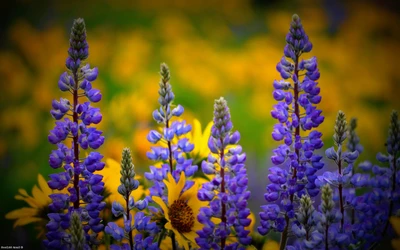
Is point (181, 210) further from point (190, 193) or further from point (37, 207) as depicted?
point (37, 207)

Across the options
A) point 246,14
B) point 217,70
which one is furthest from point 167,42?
point 246,14

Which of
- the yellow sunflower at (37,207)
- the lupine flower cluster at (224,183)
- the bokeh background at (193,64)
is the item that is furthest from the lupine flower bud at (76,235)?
the bokeh background at (193,64)

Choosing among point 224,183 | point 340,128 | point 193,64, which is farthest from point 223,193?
point 193,64

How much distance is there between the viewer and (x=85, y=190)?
0.47 m

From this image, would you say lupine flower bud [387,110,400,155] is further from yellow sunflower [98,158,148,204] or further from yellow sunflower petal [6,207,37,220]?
yellow sunflower petal [6,207,37,220]

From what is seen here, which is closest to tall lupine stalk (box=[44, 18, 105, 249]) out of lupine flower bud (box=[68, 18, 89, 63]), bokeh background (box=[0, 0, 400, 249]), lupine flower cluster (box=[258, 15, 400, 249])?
lupine flower bud (box=[68, 18, 89, 63])

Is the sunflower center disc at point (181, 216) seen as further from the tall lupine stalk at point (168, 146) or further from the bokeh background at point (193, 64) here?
the bokeh background at point (193, 64)

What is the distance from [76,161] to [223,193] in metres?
0.13

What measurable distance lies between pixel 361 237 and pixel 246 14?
1.21 meters

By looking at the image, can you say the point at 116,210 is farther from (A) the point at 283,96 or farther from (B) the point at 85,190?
(A) the point at 283,96

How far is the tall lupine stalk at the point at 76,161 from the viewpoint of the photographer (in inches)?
18.2

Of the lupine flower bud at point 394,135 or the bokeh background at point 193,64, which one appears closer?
the lupine flower bud at point 394,135

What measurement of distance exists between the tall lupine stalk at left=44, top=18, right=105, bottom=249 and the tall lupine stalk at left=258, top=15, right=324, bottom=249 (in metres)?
0.15

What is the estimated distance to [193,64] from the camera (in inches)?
52.7
